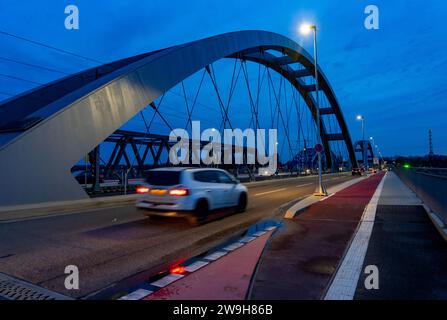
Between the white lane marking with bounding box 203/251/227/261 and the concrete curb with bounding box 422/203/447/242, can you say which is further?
the concrete curb with bounding box 422/203/447/242

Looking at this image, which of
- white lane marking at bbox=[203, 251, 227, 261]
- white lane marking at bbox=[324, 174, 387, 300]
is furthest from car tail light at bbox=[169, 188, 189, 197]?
white lane marking at bbox=[324, 174, 387, 300]

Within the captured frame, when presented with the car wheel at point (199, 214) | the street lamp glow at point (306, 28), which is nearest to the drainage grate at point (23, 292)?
the car wheel at point (199, 214)

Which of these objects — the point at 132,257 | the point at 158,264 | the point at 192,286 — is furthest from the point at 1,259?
the point at 192,286

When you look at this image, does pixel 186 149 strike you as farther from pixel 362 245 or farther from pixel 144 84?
pixel 362 245

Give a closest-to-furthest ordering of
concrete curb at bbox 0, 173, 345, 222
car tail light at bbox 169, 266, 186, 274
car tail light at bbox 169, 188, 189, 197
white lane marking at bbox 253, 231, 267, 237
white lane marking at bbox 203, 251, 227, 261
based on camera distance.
Answer: car tail light at bbox 169, 266, 186, 274 → white lane marking at bbox 203, 251, 227, 261 → white lane marking at bbox 253, 231, 267, 237 → car tail light at bbox 169, 188, 189, 197 → concrete curb at bbox 0, 173, 345, 222

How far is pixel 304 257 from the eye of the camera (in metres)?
5.62

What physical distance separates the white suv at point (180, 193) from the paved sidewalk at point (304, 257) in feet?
7.97

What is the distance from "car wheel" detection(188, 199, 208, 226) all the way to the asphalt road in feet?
0.66

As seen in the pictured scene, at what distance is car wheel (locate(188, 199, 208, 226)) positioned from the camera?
8958 millimetres

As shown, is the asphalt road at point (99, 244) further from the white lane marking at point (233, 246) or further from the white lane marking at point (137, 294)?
the white lane marking at point (137, 294)

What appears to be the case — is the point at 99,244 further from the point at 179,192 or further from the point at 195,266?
the point at 195,266

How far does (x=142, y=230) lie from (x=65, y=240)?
1.84 meters

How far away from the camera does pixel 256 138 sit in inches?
1407

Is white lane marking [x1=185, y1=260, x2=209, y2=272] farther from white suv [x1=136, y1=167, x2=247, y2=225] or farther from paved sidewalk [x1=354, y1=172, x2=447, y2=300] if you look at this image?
white suv [x1=136, y1=167, x2=247, y2=225]
